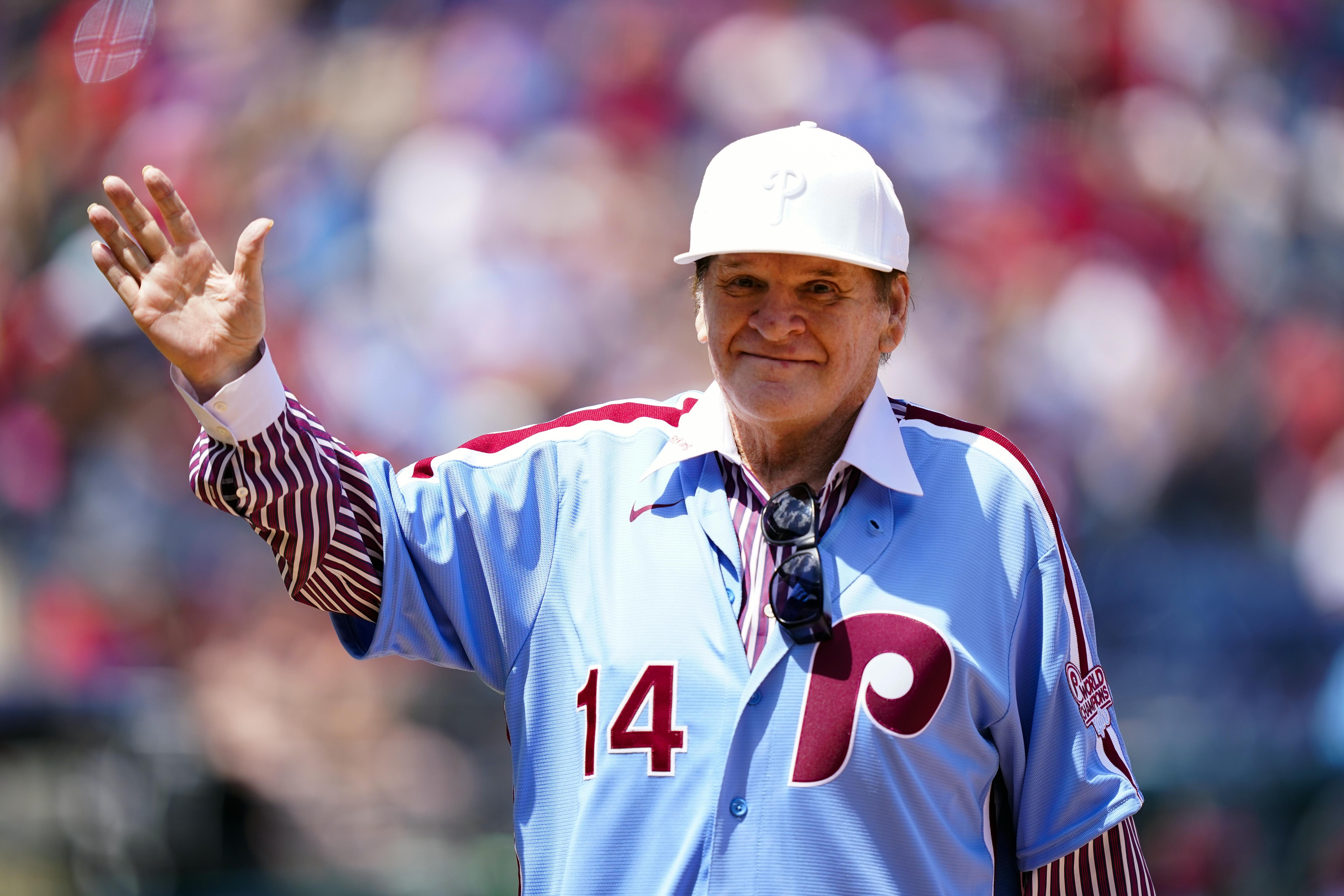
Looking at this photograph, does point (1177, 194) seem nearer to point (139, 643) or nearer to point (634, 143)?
point (634, 143)

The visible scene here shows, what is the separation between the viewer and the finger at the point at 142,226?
2041mm

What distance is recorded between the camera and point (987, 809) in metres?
2.23

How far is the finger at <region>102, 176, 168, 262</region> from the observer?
204 centimetres

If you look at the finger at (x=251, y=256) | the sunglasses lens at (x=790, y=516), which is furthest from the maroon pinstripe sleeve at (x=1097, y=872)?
the finger at (x=251, y=256)

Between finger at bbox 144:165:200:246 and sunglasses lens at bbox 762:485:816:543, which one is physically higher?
finger at bbox 144:165:200:246

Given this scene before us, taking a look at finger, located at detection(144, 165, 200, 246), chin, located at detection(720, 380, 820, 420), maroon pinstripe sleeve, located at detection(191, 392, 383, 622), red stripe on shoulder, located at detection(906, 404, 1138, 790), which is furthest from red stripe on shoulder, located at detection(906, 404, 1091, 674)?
finger, located at detection(144, 165, 200, 246)

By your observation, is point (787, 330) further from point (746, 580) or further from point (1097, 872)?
point (1097, 872)

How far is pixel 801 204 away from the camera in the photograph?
2.20 meters

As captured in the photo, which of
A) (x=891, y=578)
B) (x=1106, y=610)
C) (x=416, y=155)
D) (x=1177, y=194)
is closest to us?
(x=891, y=578)

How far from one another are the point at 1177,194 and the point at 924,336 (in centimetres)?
193

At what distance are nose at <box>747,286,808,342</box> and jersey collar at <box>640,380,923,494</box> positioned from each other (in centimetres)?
16

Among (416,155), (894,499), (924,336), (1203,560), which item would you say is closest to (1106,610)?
(1203,560)

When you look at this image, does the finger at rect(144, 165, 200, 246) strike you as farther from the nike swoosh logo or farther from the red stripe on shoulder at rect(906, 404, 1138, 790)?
the red stripe on shoulder at rect(906, 404, 1138, 790)

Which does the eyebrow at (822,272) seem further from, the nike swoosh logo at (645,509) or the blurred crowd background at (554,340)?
the blurred crowd background at (554,340)
